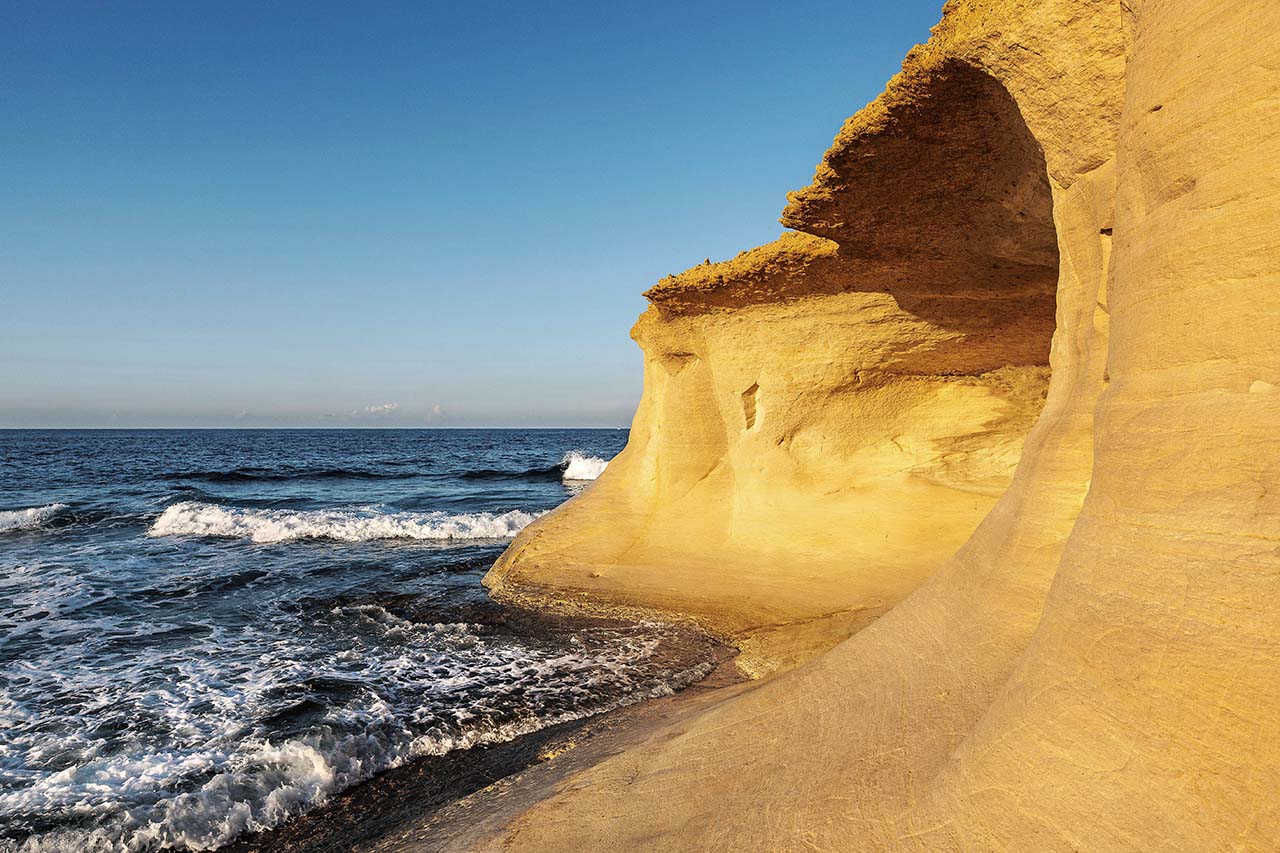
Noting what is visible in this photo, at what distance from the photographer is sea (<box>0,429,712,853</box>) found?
370 cm

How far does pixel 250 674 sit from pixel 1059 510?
5.74m

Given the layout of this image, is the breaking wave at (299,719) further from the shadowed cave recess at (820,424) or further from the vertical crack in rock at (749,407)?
→ the vertical crack in rock at (749,407)

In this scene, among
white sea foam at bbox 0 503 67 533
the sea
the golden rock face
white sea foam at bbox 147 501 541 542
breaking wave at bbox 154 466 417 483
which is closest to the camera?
the golden rock face

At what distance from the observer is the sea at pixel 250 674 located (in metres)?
3.70

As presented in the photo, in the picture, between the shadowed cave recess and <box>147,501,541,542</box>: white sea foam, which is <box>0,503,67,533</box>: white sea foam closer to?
<box>147,501,541,542</box>: white sea foam

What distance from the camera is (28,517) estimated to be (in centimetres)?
1484

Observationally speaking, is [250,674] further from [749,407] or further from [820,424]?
[820,424]

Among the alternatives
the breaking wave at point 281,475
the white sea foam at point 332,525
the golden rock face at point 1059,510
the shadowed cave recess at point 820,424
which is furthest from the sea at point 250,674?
the breaking wave at point 281,475

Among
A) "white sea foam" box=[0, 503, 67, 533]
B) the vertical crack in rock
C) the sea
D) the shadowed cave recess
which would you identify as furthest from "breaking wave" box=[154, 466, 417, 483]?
the vertical crack in rock

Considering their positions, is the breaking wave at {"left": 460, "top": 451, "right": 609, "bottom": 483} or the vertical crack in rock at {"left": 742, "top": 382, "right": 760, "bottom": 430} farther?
the breaking wave at {"left": 460, "top": 451, "right": 609, "bottom": 483}

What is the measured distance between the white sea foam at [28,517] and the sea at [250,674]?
2023mm

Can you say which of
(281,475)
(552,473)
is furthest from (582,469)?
(281,475)

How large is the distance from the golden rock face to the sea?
1536 mm

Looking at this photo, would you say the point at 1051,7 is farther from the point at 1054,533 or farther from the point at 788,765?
the point at 788,765
